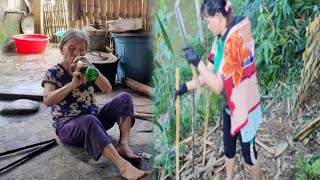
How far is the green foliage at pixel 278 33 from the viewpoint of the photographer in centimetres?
92

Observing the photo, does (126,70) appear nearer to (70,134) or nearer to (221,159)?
(70,134)

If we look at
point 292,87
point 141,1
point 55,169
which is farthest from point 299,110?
point 141,1

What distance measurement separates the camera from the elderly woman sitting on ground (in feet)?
6.88

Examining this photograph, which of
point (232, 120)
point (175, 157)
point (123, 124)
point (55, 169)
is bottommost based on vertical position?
point (55, 169)

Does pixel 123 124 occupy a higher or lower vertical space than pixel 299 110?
lower

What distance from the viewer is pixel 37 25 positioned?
5.47m

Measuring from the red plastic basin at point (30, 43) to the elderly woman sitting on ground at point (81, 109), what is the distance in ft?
9.26

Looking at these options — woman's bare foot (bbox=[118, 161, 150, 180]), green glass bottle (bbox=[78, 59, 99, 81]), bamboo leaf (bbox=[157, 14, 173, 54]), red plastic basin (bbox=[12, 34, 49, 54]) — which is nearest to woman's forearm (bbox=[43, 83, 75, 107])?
green glass bottle (bbox=[78, 59, 99, 81])

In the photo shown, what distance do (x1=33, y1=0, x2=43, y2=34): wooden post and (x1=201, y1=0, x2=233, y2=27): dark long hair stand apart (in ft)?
15.7

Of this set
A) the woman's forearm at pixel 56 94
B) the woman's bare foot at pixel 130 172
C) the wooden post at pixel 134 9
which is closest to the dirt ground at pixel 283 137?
the woman's bare foot at pixel 130 172

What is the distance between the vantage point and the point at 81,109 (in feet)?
7.64

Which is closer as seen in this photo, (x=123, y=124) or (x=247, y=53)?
(x=247, y=53)

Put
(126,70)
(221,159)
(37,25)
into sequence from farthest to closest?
1. (37,25)
2. (126,70)
3. (221,159)

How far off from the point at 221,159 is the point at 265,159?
13 centimetres
